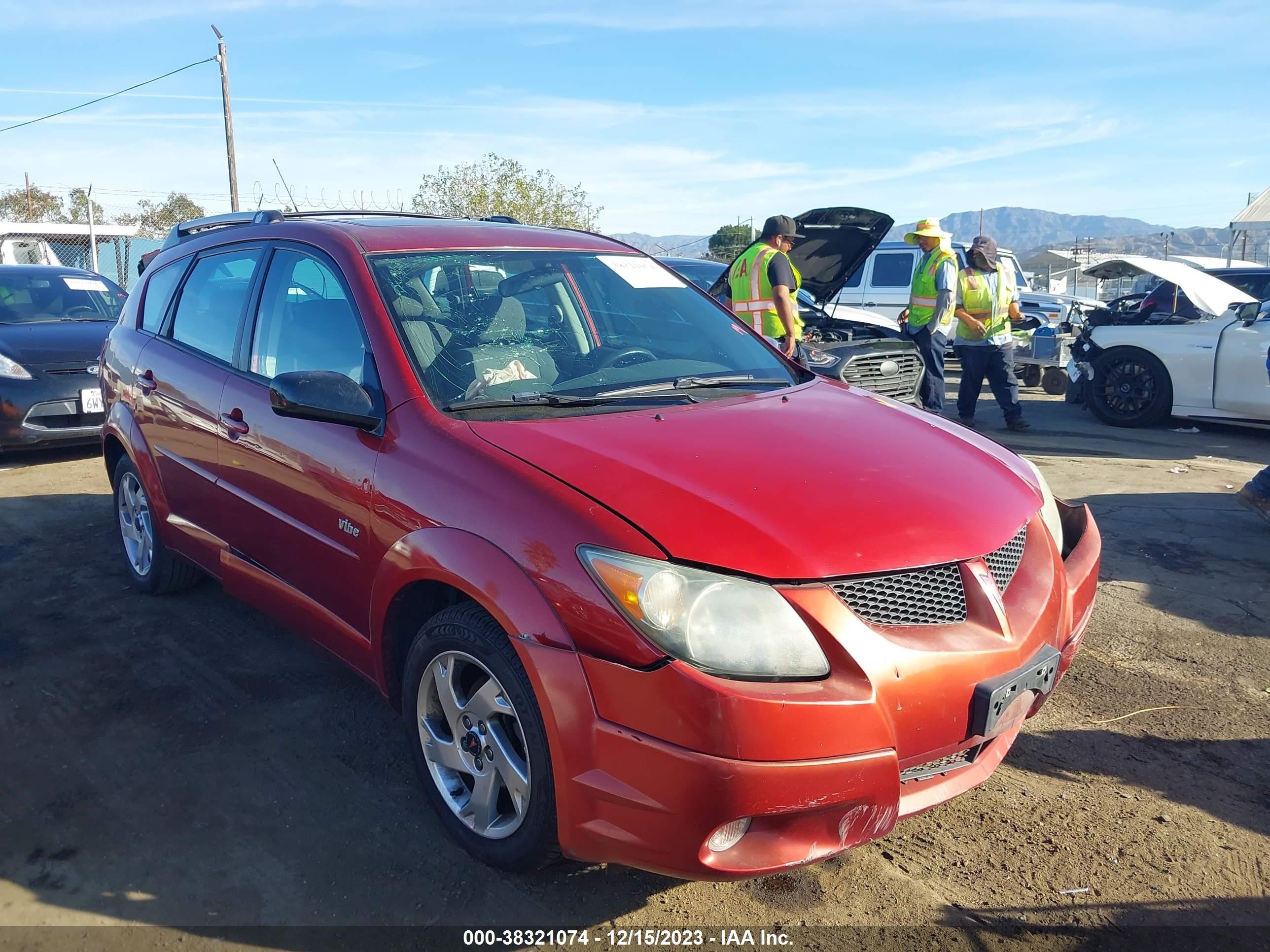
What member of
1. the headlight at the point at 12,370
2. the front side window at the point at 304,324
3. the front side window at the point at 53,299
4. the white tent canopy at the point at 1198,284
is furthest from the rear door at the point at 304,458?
the white tent canopy at the point at 1198,284

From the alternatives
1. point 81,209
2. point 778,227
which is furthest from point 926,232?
point 81,209

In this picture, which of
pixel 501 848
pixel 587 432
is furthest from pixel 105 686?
→ pixel 587 432

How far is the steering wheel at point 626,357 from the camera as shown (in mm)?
3254

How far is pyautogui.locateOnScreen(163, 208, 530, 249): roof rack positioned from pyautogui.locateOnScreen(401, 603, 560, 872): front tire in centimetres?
202

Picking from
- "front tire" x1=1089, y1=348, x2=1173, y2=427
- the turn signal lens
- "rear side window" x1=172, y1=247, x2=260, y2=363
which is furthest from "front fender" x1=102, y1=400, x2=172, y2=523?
"front tire" x1=1089, y1=348, x2=1173, y2=427

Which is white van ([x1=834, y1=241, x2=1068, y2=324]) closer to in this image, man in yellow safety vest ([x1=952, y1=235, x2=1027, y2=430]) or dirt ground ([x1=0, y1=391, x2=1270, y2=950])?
man in yellow safety vest ([x1=952, y1=235, x2=1027, y2=430])

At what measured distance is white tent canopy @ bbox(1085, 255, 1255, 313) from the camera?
9.10 m

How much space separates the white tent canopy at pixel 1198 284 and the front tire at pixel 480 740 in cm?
891

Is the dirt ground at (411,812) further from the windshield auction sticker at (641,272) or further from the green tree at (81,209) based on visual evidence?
the green tree at (81,209)

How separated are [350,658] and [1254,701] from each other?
324 centimetres

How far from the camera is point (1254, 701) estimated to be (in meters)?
3.56

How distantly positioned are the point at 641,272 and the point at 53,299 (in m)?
7.64

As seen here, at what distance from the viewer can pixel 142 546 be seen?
4.76m

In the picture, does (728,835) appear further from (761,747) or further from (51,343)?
(51,343)
